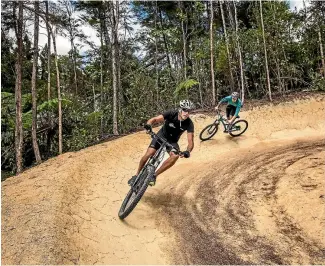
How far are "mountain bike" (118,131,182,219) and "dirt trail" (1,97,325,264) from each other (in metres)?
0.30

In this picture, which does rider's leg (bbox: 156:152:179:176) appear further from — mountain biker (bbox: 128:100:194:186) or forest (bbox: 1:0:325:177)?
forest (bbox: 1:0:325:177)

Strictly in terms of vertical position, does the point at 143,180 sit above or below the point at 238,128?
below

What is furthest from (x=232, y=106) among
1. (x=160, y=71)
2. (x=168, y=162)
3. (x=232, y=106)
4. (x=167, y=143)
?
(x=160, y=71)

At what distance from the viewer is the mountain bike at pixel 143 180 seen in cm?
702

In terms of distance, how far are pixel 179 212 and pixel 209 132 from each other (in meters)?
6.28

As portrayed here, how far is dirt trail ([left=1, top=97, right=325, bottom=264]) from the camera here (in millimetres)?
6027

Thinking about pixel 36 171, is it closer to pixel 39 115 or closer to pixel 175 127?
pixel 175 127

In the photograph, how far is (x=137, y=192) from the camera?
7.14 m

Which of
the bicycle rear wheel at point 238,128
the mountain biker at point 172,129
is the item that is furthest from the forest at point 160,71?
the mountain biker at point 172,129

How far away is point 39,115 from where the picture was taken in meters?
18.8

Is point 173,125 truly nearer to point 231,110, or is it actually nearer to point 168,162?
point 168,162

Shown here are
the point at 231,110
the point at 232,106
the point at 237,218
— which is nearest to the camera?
the point at 237,218

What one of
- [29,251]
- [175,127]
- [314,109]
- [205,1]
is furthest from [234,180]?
[205,1]

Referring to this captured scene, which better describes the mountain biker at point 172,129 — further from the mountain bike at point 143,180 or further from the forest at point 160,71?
the forest at point 160,71
